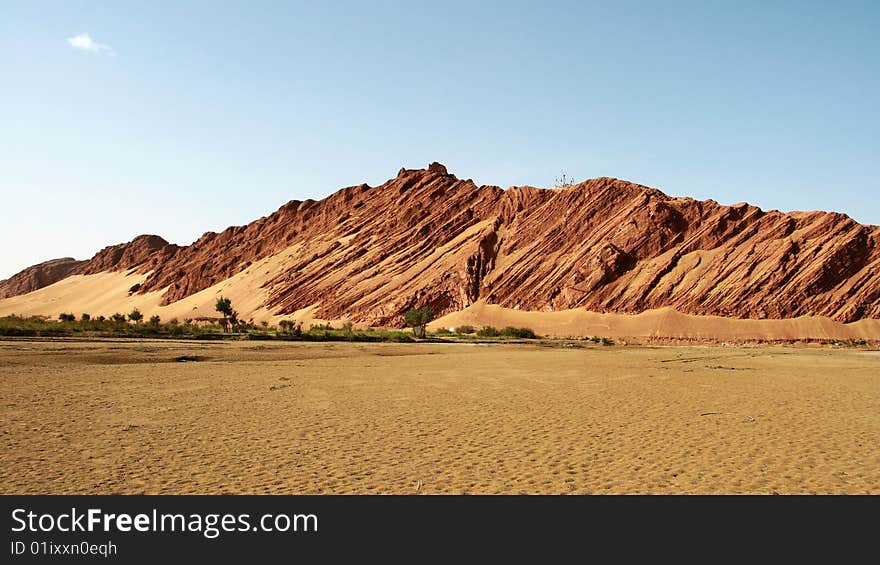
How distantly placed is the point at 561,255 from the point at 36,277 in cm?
13781

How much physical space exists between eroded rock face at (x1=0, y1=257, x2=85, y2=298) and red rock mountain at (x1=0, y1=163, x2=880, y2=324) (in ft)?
217

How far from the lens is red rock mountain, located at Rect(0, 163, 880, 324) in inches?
2375

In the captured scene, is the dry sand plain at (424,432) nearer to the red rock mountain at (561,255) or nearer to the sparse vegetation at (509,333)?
the sparse vegetation at (509,333)

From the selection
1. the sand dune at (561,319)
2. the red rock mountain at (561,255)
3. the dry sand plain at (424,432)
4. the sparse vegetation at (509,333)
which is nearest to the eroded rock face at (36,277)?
the sand dune at (561,319)

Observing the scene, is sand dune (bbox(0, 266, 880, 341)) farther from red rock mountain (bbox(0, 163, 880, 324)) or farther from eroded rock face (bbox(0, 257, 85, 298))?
eroded rock face (bbox(0, 257, 85, 298))

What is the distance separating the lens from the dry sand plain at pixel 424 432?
311 inches

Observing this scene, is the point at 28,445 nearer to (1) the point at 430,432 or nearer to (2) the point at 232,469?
(2) the point at 232,469

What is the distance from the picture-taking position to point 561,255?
7400 cm

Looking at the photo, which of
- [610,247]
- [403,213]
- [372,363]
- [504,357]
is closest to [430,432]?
[372,363]

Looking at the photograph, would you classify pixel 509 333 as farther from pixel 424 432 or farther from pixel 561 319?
pixel 424 432

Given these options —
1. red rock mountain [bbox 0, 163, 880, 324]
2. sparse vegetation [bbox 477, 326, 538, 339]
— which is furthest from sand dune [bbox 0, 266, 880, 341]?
sparse vegetation [bbox 477, 326, 538, 339]

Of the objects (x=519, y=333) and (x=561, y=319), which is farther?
(x=561, y=319)

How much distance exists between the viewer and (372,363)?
27.2 meters

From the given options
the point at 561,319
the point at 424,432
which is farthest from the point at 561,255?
the point at 424,432
